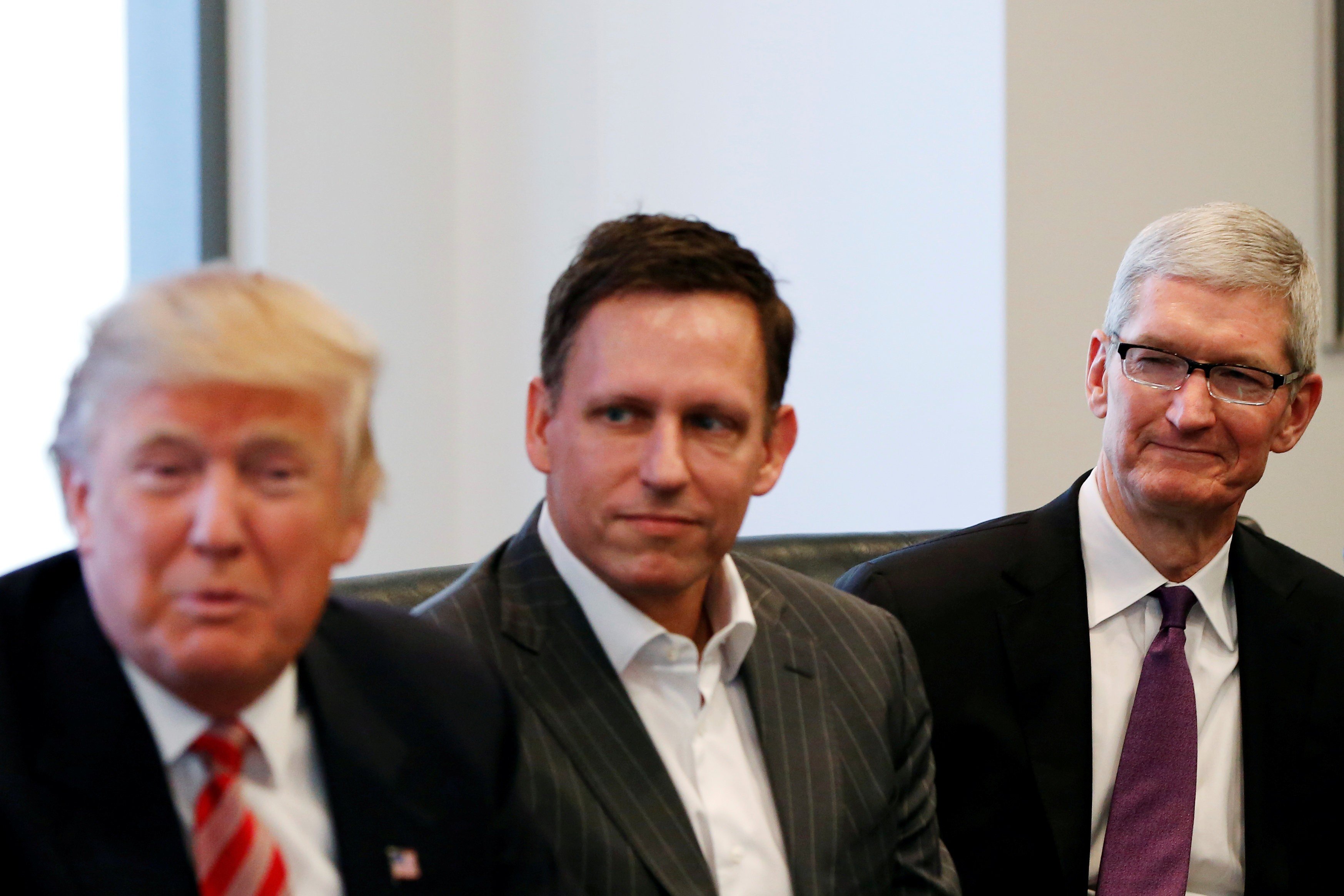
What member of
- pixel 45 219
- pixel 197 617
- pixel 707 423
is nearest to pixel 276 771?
pixel 197 617

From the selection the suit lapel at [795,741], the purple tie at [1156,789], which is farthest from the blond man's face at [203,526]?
the purple tie at [1156,789]

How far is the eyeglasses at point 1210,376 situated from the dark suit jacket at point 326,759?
1131mm

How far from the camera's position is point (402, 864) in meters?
1.17

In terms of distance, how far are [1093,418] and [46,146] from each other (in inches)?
91.4

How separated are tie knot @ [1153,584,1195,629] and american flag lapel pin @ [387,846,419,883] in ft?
4.05

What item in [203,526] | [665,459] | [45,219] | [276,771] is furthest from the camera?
[45,219]

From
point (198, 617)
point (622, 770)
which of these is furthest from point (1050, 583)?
point (198, 617)

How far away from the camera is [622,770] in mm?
1478

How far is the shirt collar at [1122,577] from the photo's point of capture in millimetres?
2039

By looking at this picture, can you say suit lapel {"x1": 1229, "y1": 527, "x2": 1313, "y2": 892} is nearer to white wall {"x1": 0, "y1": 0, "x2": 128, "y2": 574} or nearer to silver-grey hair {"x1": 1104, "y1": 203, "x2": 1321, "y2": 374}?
silver-grey hair {"x1": 1104, "y1": 203, "x2": 1321, "y2": 374}

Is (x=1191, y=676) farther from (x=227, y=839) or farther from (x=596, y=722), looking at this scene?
(x=227, y=839)

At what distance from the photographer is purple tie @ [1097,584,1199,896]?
1894 millimetres

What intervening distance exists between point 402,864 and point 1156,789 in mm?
1157

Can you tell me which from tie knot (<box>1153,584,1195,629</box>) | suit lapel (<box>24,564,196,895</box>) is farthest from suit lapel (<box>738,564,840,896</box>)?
suit lapel (<box>24,564,196,895</box>)
